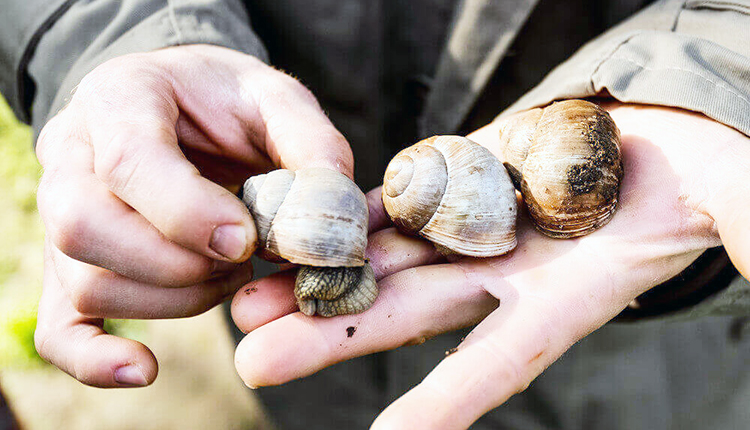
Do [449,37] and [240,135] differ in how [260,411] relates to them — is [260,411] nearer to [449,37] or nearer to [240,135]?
[240,135]

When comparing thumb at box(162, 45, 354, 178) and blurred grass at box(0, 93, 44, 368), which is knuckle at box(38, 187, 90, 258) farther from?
blurred grass at box(0, 93, 44, 368)

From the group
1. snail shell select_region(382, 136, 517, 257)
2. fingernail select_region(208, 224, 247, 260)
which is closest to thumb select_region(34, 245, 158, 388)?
fingernail select_region(208, 224, 247, 260)

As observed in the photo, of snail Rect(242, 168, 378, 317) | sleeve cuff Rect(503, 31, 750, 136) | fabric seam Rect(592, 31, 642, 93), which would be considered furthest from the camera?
fabric seam Rect(592, 31, 642, 93)

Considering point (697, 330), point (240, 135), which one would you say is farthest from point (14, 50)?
point (697, 330)

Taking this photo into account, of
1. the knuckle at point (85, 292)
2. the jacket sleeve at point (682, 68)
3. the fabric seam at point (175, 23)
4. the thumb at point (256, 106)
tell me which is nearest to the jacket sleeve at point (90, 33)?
the fabric seam at point (175, 23)

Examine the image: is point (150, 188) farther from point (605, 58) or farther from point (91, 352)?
point (605, 58)

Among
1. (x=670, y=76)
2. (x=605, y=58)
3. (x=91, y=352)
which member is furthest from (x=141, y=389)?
(x=670, y=76)
